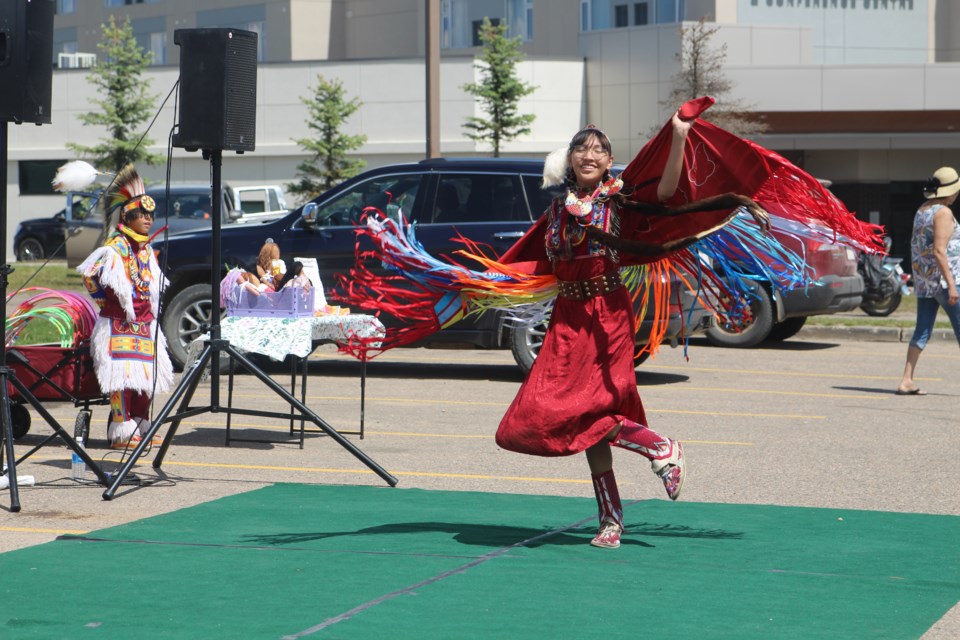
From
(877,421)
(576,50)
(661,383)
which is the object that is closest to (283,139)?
(576,50)

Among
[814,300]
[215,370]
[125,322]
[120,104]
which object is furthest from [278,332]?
[120,104]

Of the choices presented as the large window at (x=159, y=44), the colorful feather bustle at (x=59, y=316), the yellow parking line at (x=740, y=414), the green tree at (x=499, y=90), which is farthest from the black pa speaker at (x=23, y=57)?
the large window at (x=159, y=44)

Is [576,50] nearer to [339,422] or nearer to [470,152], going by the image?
[470,152]

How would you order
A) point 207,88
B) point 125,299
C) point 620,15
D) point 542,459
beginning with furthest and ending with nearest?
point 620,15 < point 542,459 < point 125,299 < point 207,88

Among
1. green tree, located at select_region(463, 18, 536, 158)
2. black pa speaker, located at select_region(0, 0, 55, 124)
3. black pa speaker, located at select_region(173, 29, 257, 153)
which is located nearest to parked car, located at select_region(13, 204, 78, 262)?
green tree, located at select_region(463, 18, 536, 158)

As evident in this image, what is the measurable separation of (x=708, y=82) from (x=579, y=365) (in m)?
29.2

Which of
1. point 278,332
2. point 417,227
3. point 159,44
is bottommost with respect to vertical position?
point 278,332

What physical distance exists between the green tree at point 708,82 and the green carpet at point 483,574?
26916 mm

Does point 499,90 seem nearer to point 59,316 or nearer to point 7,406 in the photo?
point 59,316

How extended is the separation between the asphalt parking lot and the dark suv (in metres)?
0.70

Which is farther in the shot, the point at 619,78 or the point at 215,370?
the point at 619,78

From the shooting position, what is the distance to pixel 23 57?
8367mm

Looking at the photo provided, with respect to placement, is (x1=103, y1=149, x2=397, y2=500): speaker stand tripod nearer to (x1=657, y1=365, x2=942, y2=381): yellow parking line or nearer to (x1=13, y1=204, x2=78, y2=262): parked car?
(x1=657, y1=365, x2=942, y2=381): yellow parking line

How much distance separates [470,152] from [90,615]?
35725 mm
